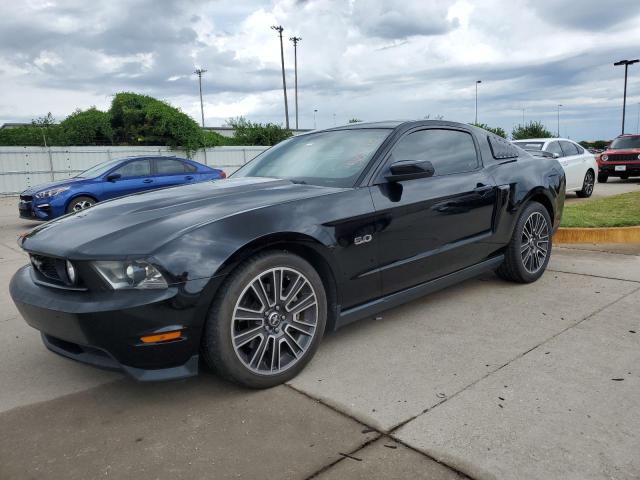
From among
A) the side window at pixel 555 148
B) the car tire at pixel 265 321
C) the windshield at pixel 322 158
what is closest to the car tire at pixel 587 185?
the side window at pixel 555 148

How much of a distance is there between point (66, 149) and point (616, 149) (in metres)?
19.9

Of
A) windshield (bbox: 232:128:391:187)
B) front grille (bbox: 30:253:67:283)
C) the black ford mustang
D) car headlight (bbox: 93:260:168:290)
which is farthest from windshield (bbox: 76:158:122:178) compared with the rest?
car headlight (bbox: 93:260:168:290)

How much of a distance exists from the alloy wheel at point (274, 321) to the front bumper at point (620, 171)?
53.5ft

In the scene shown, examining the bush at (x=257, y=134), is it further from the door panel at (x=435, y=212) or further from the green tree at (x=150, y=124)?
the door panel at (x=435, y=212)

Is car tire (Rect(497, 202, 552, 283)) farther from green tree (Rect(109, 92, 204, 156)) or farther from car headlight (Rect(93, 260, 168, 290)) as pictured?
green tree (Rect(109, 92, 204, 156))

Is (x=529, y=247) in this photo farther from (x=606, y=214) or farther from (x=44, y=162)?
(x=44, y=162)

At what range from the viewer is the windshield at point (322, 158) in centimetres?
358

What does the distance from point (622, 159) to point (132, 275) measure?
56.8 ft

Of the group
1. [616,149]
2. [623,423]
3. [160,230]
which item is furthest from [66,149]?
[623,423]

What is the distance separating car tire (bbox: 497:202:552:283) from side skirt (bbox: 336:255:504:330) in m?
0.17

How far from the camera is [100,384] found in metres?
3.13

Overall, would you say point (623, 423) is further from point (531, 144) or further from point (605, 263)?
point (531, 144)

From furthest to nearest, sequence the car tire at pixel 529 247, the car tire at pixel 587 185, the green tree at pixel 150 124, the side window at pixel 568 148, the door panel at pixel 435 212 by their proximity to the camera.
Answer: the green tree at pixel 150 124 < the car tire at pixel 587 185 < the side window at pixel 568 148 < the car tire at pixel 529 247 < the door panel at pixel 435 212

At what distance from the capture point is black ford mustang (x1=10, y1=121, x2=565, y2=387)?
2.58 m
